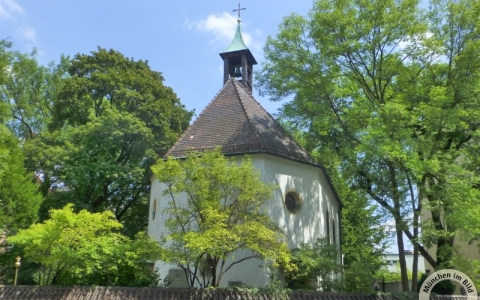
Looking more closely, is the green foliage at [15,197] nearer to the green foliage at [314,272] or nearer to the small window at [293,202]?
the small window at [293,202]

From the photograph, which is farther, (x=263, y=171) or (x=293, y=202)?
(x=293, y=202)

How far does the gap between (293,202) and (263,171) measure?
1.85 meters

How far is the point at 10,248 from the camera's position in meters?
19.0

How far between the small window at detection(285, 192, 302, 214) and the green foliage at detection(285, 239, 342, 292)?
78.0 inches

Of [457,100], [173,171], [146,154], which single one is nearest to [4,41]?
[146,154]

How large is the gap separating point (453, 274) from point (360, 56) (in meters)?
8.28

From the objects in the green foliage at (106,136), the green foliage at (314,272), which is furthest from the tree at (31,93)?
the green foliage at (314,272)

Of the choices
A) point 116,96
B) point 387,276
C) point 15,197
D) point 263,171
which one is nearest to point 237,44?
point 116,96

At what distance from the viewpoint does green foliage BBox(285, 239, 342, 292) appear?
13.4 metres

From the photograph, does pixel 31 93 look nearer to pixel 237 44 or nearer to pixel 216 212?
pixel 237 44

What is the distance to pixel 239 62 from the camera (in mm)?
22844

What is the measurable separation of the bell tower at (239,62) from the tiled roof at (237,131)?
269 centimetres

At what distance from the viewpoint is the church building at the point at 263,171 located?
15.1 meters

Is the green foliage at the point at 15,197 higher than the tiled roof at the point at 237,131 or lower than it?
lower
